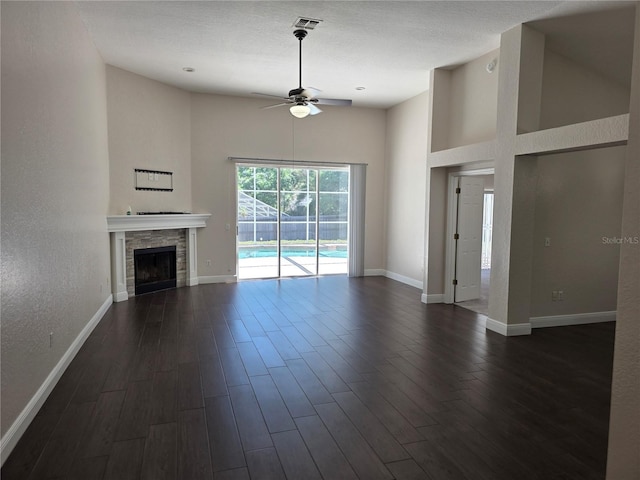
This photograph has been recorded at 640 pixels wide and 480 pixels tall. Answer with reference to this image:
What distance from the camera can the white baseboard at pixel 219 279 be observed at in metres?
7.88

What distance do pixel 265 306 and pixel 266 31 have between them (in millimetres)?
3668

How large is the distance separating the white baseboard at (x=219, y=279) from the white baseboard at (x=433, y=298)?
3.66m

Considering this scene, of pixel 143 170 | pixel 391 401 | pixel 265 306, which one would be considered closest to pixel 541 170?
pixel 391 401

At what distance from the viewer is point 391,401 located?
3172 millimetres

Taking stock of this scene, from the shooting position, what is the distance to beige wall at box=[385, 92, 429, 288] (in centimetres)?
754

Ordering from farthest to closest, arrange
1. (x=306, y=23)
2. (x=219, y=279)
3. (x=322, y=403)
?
(x=219, y=279)
(x=306, y=23)
(x=322, y=403)

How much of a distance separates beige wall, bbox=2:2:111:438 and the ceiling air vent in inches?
89.9

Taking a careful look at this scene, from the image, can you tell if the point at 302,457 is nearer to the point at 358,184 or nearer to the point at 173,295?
the point at 173,295

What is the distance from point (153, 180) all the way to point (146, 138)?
0.69m

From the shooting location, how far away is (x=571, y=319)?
538 cm

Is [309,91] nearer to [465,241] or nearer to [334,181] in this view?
[465,241]

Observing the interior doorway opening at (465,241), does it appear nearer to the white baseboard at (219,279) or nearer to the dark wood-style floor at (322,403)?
the dark wood-style floor at (322,403)

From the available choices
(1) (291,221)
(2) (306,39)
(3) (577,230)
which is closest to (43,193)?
(2) (306,39)

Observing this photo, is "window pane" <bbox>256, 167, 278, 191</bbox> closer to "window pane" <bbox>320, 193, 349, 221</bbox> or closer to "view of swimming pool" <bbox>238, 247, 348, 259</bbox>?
"window pane" <bbox>320, 193, 349, 221</bbox>
